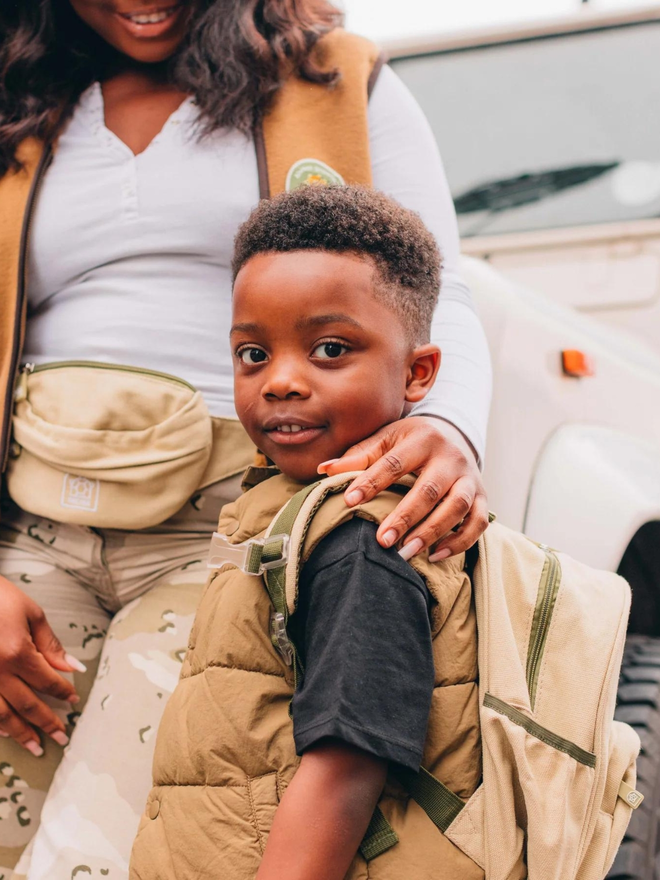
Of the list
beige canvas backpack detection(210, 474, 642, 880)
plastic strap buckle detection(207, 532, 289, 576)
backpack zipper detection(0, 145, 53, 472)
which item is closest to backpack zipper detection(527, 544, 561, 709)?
beige canvas backpack detection(210, 474, 642, 880)

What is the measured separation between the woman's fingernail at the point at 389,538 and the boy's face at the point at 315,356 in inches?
7.5

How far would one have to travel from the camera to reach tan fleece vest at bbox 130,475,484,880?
0.98m

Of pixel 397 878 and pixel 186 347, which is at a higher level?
pixel 186 347

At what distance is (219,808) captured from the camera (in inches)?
39.8

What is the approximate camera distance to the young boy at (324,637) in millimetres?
936

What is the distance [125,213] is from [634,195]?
1.79 meters

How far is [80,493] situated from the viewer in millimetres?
1411

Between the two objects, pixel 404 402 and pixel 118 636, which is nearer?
pixel 404 402

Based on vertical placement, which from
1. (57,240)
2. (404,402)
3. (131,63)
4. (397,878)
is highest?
(131,63)

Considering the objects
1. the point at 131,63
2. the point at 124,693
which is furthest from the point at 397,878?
the point at 131,63

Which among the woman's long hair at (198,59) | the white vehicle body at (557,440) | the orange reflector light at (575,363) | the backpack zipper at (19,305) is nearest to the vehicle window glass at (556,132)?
the white vehicle body at (557,440)

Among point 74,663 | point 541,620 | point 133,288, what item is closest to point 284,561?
point 541,620

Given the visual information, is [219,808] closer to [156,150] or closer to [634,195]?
[156,150]

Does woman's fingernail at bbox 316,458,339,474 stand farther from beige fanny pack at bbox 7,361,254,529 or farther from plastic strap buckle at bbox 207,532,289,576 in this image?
beige fanny pack at bbox 7,361,254,529
